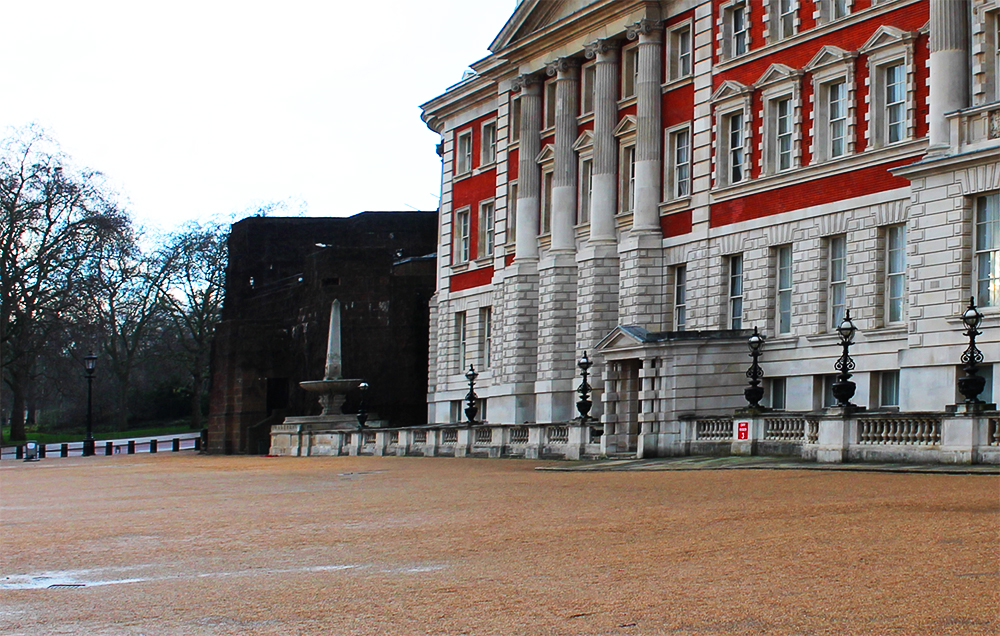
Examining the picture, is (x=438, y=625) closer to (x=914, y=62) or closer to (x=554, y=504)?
(x=554, y=504)

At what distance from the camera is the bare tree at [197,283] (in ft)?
326

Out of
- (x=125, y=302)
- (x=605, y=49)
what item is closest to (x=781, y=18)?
(x=605, y=49)

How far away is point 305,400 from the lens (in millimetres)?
68938

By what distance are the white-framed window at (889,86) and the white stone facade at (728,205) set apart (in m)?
0.06

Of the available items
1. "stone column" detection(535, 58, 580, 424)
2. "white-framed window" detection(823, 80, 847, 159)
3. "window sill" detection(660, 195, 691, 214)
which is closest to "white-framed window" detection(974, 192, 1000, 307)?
"white-framed window" detection(823, 80, 847, 159)

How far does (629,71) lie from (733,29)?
5.82 m

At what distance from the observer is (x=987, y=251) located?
33844 mm

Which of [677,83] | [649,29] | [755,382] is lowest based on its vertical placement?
[755,382]

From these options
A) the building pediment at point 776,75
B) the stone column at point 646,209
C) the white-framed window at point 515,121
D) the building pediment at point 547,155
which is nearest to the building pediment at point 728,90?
the building pediment at point 776,75

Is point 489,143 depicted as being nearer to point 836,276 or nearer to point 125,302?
point 836,276

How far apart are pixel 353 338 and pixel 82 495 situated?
123 feet

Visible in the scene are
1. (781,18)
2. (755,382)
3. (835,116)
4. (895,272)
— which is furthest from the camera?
(781,18)

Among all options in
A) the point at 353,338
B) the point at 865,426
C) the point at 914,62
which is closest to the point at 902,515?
the point at 865,426

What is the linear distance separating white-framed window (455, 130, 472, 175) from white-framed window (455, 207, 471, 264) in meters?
1.76
